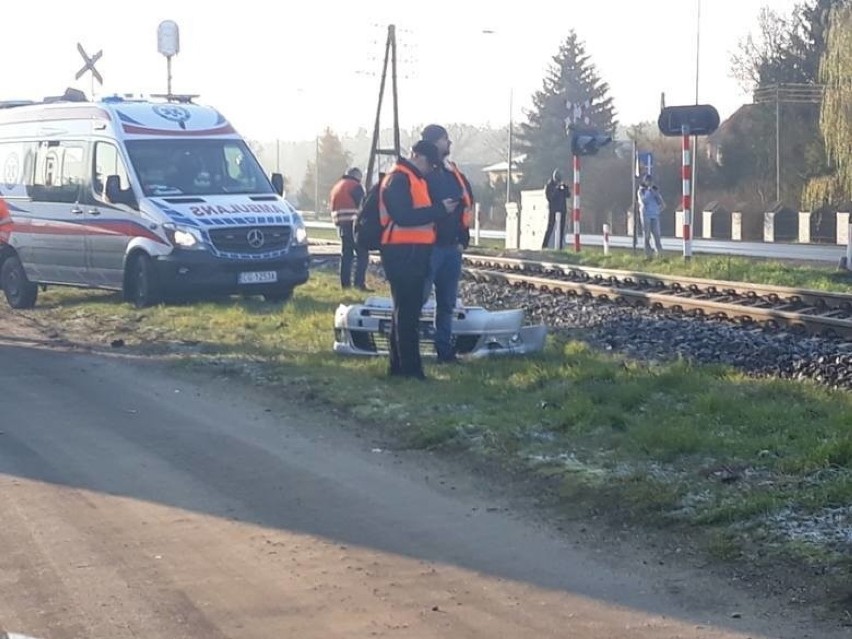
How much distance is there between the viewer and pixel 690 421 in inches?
366

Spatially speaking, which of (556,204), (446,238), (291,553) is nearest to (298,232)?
(446,238)

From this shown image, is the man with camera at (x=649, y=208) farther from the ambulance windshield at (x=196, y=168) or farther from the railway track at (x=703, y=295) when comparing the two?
the ambulance windshield at (x=196, y=168)

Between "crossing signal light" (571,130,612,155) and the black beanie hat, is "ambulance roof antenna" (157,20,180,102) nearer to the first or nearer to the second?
"crossing signal light" (571,130,612,155)

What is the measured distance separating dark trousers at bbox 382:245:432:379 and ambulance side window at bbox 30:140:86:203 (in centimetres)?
906

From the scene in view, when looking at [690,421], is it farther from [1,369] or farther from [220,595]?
[1,369]

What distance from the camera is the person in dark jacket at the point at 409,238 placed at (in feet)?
37.7

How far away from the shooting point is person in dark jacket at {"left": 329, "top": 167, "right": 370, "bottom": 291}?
2081 cm

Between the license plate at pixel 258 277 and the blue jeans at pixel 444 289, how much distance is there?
6160mm

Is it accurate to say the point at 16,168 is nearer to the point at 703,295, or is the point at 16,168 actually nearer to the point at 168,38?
the point at 168,38

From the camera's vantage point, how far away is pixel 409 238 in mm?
11516

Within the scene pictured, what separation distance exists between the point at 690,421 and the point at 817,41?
69342 millimetres

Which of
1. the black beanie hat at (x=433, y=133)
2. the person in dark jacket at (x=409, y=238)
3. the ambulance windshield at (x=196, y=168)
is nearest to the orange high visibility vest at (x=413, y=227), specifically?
the person in dark jacket at (x=409, y=238)

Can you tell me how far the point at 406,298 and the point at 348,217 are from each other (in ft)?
30.7

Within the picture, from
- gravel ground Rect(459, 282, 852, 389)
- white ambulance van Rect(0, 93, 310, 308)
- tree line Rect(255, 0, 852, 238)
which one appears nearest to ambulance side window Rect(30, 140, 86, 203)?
white ambulance van Rect(0, 93, 310, 308)
